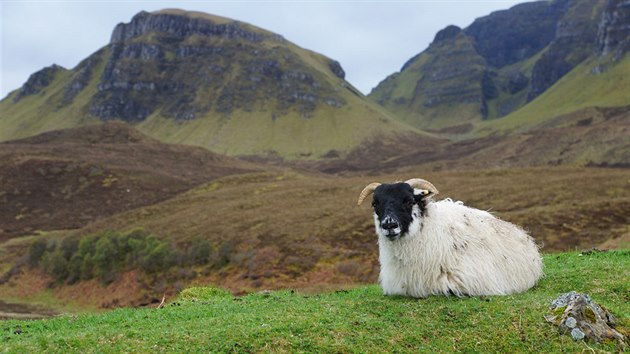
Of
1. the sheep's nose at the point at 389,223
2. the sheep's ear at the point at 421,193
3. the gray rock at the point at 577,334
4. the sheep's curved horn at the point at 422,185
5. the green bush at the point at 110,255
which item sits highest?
the sheep's curved horn at the point at 422,185

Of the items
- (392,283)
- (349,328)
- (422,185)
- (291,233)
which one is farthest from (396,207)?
(291,233)

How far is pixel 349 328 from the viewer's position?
11641 millimetres

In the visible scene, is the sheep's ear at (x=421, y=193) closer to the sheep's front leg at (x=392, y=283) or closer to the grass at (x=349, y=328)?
the sheep's front leg at (x=392, y=283)

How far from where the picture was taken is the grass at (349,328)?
10.7 metres

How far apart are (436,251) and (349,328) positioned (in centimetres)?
396

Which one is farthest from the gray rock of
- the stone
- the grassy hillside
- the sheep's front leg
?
the grassy hillside

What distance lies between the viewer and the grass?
10734 mm

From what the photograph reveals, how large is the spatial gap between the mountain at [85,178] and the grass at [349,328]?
8151 centimetres

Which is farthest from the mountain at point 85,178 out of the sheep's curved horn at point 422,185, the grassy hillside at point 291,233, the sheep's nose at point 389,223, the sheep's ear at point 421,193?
the sheep's nose at point 389,223

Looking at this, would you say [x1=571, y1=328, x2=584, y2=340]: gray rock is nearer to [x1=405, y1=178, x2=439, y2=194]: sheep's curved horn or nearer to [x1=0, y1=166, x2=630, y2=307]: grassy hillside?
[x1=405, y1=178, x2=439, y2=194]: sheep's curved horn

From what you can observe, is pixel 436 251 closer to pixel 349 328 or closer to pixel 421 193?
pixel 421 193

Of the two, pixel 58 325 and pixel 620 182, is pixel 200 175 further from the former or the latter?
pixel 58 325

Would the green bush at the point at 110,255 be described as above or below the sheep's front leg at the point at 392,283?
below

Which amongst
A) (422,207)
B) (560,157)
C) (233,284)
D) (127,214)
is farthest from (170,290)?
(560,157)
